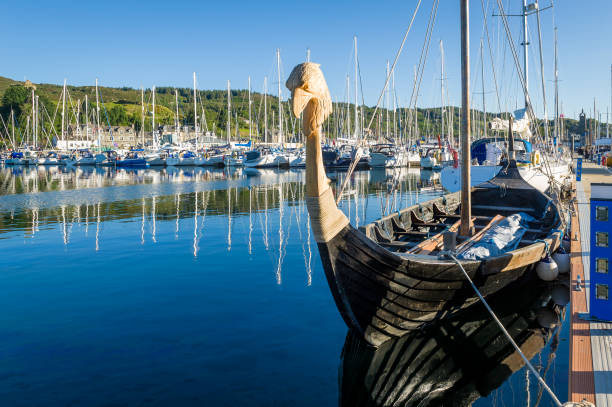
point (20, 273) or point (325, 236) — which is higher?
point (325, 236)

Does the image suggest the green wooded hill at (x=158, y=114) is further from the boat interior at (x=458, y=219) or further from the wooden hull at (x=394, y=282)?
the wooden hull at (x=394, y=282)

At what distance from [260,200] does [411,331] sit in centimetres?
2214

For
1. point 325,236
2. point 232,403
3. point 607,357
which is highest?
point 325,236

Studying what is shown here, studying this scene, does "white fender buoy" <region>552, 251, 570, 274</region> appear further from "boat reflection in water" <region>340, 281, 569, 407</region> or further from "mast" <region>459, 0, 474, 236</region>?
"mast" <region>459, 0, 474, 236</region>

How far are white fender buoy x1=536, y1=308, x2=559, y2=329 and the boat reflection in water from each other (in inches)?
0.4

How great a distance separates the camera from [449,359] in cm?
722

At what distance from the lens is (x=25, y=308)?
9.70 meters

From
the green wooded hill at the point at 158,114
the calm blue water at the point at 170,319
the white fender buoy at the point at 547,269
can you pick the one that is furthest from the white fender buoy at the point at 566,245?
the green wooded hill at the point at 158,114

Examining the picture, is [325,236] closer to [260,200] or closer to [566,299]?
[566,299]

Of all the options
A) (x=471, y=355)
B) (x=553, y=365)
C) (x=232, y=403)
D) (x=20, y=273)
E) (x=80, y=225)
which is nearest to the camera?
(x=232, y=403)

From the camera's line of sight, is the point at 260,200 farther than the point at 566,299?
Yes

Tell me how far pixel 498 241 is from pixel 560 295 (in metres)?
1.97

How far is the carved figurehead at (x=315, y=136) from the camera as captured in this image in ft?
17.1

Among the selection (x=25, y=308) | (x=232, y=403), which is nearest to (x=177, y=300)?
(x=25, y=308)
